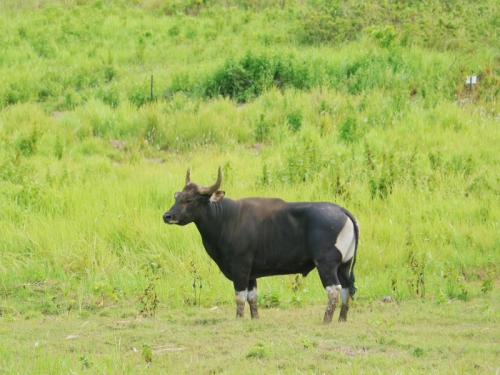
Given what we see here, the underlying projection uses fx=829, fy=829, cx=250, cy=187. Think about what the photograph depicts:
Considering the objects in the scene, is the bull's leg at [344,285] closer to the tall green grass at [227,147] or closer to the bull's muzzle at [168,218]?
the tall green grass at [227,147]

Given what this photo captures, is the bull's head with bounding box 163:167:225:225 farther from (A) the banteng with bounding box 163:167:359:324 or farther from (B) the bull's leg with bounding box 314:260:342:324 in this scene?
(B) the bull's leg with bounding box 314:260:342:324

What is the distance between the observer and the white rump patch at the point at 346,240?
7559 mm

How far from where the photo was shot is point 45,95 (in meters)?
17.8

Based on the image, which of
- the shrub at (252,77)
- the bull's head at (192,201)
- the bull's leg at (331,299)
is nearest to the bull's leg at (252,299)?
the bull's leg at (331,299)

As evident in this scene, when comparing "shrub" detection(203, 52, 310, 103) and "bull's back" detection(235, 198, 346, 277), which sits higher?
"bull's back" detection(235, 198, 346, 277)

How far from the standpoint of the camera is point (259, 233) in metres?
7.90

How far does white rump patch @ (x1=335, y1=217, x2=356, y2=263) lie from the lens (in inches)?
298

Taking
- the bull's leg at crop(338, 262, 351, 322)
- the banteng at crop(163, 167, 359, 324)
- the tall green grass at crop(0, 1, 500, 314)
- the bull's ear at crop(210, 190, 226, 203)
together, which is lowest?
the tall green grass at crop(0, 1, 500, 314)

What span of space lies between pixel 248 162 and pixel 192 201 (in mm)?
5893

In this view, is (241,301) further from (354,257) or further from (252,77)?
(252,77)

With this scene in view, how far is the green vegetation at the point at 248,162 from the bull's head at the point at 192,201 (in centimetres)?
102

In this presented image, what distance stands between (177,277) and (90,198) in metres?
2.63

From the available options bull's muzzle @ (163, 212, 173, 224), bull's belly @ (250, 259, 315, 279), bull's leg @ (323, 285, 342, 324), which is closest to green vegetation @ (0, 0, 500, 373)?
bull's leg @ (323, 285, 342, 324)

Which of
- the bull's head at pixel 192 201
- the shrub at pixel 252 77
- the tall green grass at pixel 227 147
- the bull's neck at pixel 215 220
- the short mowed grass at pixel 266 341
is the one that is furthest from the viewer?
the shrub at pixel 252 77
